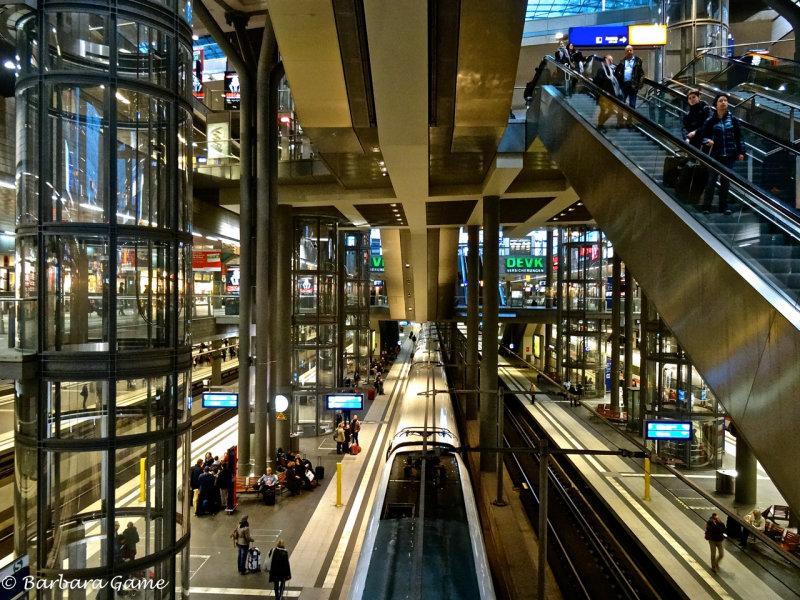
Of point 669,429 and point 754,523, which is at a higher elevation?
point 669,429

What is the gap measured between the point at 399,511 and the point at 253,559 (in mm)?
4271

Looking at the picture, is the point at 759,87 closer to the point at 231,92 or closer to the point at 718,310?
the point at 718,310

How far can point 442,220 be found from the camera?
2683cm

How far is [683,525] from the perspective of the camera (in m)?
13.8

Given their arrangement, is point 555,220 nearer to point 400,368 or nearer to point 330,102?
point 330,102

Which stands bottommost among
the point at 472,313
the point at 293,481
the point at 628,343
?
the point at 293,481

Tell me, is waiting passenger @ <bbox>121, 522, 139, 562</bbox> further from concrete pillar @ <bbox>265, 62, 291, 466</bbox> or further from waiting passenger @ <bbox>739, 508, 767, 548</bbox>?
waiting passenger @ <bbox>739, 508, 767, 548</bbox>

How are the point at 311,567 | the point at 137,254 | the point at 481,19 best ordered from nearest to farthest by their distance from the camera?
the point at 137,254
the point at 481,19
the point at 311,567

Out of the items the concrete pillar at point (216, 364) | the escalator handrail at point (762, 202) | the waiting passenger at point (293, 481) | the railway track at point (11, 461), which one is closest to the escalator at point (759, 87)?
the escalator handrail at point (762, 202)

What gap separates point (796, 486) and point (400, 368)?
41.7 meters

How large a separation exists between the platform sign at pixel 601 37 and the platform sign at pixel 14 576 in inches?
674

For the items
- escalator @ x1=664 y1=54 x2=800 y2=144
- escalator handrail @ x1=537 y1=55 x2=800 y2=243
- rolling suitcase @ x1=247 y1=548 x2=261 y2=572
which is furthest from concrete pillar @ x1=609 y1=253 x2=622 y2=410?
rolling suitcase @ x1=247 y1=548 x2=261 y2=572

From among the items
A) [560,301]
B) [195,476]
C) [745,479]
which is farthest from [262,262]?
[560,301]

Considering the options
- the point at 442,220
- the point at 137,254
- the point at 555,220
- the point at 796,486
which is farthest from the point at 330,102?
the point at 555,220
